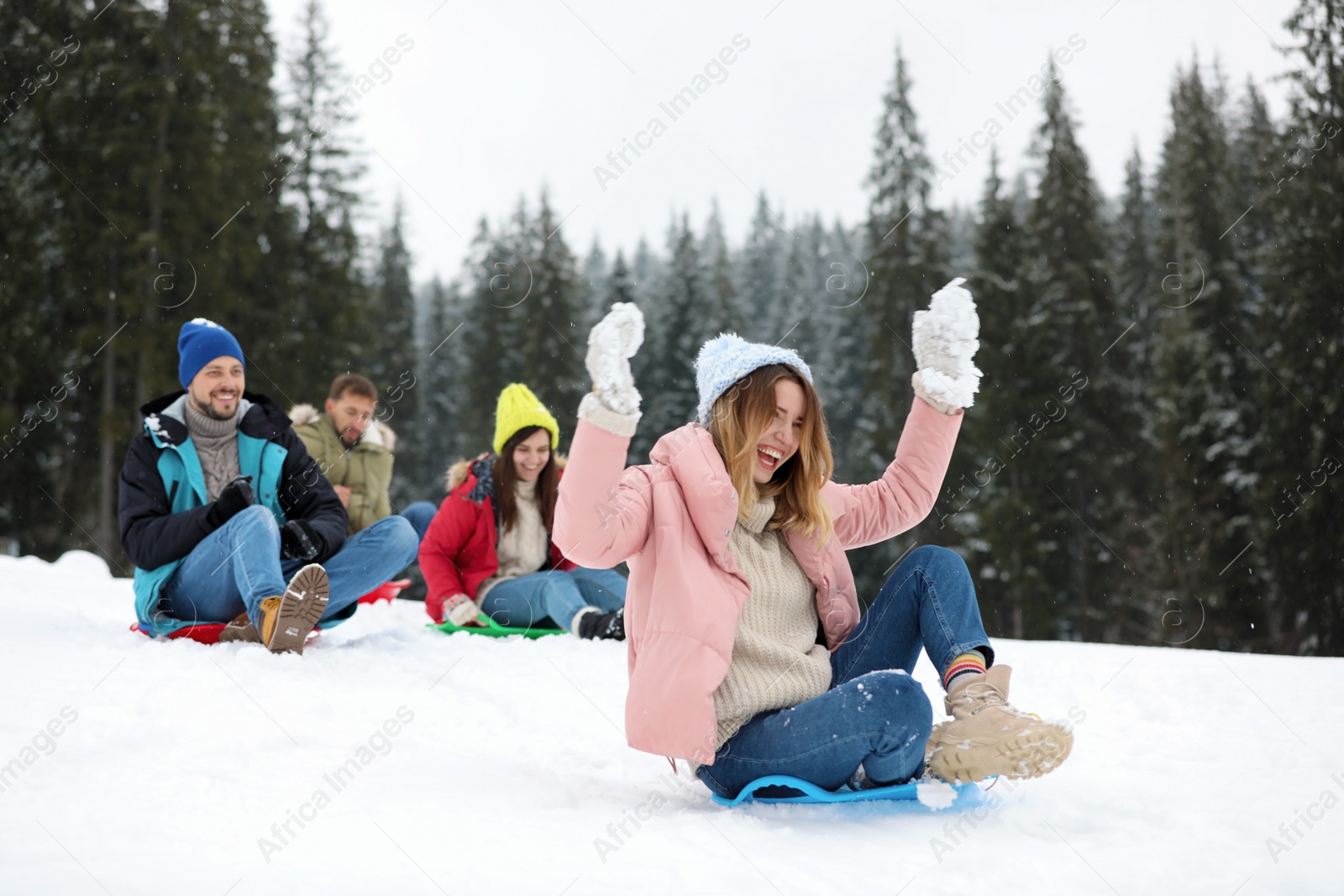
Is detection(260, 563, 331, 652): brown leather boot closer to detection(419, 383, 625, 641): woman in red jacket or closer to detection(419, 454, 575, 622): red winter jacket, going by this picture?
detection(419, 383, 625, 641): woman in red jacket

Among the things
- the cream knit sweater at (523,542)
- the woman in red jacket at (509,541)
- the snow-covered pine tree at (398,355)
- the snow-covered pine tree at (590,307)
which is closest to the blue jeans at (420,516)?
the woman in red jacket at (509,541)

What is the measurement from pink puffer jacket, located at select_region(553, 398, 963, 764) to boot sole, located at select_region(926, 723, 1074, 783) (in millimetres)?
516

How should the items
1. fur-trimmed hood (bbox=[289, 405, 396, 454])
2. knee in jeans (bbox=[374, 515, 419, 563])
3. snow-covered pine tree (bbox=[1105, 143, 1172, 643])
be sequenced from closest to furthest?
knee in jeans (bbox=[374, 515, 419, 563]) < fur-trimmed hood (bbox=[289, 405, 396, 454]) < snow-covered pine tree (bbox=[1105, 143, 1172, 643])

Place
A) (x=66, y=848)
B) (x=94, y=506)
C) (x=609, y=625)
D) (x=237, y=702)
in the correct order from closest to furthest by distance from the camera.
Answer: (x=66, y=848)
(x=237, y=702)
(x=609, y=625)
(x=94, y=506)

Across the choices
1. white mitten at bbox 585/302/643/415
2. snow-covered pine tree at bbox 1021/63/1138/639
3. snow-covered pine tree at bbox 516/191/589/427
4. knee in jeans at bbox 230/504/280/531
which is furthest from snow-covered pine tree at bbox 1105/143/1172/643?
white mitten at bbox 585/302/643/415

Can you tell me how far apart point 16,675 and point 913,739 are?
2635mm

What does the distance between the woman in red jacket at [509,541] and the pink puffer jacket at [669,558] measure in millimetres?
2998

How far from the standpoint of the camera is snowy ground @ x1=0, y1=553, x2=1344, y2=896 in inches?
71.8

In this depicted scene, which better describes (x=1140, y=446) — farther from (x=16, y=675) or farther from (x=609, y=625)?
(x=16, y=675)

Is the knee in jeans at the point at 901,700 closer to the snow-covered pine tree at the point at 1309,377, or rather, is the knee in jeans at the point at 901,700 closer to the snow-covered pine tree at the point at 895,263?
the snow-covered pine tree at the point at 1309,377

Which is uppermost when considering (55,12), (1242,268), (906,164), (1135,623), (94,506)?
(55,12)

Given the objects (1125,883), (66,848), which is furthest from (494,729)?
(1125,883)

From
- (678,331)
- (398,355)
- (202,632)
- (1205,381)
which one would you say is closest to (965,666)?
(202,632)

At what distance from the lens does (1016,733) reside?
6.81ft
